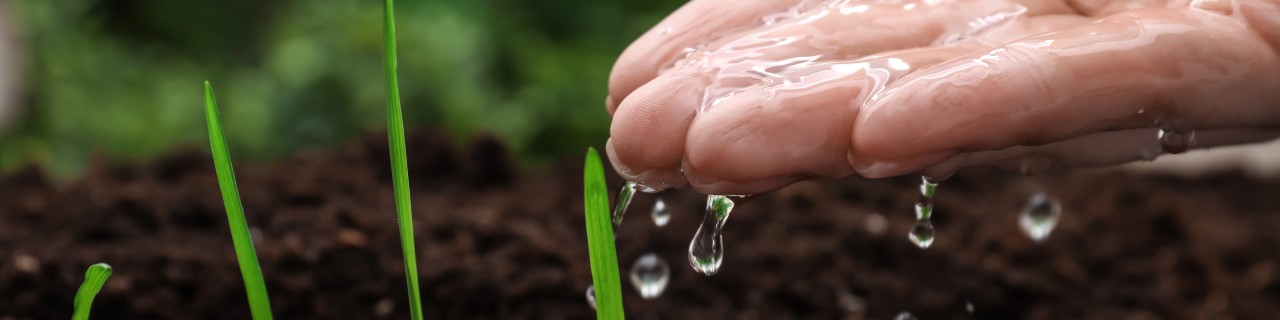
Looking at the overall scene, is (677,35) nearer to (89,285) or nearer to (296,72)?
(89,285)

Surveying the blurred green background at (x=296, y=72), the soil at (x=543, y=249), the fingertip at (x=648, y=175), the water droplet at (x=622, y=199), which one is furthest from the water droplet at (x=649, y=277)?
the blurred green background at (x=296, y=72)

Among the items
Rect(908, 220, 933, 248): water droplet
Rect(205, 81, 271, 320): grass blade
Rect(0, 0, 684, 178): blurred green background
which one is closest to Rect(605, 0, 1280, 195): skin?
Rect(908, 220, 933, 248): water droplet

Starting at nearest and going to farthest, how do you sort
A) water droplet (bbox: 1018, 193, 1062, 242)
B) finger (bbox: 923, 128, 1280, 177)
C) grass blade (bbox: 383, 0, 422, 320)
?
grass blade (bbox: 383, 0, 422, 320), finger (bbox: 923, 128, 1280, 177), water droplet (bbox: 1018, 193, 1062, 242)

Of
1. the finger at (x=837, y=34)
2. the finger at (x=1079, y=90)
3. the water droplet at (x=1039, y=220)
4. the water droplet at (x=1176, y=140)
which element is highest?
the finger at (x=837, y=34)

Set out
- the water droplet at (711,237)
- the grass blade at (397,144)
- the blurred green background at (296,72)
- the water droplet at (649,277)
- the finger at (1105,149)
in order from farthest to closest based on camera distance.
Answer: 1. the blurred green background at (296,72)
2. the water droplet at (649,277)
3. the finger at (1105,149)
4. the water droplet at (711,237)
5. the grass blade at (397,144)

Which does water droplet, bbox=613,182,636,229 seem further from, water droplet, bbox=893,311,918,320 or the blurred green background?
the blurred green background

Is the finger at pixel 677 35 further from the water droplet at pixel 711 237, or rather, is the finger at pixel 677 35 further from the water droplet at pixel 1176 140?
the water droplet at pixel 1176 140

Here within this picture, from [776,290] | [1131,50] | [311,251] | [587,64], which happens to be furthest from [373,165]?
[1131,50]
